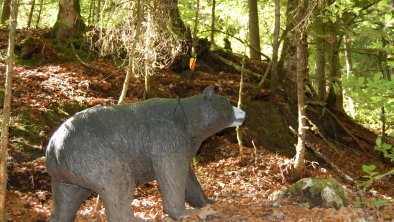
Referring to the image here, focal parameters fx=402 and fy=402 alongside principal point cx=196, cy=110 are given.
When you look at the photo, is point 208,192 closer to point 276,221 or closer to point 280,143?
point 276,221

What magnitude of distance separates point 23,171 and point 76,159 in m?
2.68

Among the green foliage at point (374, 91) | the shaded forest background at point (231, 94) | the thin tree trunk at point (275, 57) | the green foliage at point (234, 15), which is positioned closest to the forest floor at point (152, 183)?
the shaded forest background at point (231, 94)

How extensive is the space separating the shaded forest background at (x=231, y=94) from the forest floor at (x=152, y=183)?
23 mm

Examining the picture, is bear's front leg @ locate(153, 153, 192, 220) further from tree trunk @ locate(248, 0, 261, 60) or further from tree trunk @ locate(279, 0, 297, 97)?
tree trunk @ locate(248, 0, 261, 60)

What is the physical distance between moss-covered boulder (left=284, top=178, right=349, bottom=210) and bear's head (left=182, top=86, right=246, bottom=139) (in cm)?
160

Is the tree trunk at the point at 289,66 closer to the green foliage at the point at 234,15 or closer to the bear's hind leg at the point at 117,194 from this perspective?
the green foliage at the point at 234,15

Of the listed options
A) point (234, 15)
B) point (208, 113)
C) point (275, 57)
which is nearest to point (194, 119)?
point (208, 113)

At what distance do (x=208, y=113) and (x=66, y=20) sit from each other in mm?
7412

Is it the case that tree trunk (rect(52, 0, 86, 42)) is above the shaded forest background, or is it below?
above

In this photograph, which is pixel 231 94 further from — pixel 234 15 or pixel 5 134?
pixel 234 15

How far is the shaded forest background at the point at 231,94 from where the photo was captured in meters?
5.50

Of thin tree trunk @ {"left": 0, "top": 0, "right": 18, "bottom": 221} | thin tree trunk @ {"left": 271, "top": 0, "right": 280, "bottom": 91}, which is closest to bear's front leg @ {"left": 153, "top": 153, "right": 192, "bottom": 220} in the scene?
thin tree trunk @ {"left": 0, "top": 0, "right": 18, "bottom": 221}

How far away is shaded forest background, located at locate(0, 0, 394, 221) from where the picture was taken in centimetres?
550

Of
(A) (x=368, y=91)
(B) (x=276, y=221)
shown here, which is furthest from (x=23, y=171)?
(A) (x=368, y=91)
